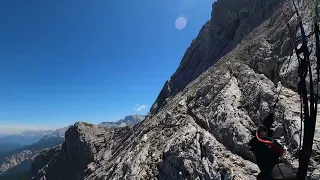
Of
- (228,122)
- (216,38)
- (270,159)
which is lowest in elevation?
(270,159)

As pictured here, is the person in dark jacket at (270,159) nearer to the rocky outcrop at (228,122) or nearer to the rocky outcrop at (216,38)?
the rocky outcrop at (228,122)

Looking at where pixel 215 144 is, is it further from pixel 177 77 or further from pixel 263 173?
pixel 177 77

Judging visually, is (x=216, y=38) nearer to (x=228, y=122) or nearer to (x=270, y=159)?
(x=228, y=122)

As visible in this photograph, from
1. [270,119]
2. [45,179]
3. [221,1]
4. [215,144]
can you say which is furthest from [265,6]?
[45,179]

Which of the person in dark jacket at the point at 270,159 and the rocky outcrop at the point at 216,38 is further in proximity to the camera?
the rocky outcrop at the point at 216,38

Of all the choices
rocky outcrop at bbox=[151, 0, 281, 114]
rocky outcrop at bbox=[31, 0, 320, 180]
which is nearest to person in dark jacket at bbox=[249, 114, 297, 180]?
rocky outcrop at bbox=[31, 0, 320, 180]

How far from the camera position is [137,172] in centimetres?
2866

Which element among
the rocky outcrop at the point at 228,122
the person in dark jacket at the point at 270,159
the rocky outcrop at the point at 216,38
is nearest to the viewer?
the person in dark jacket at the point at 270,159

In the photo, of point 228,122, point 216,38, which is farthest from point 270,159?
point 216,38

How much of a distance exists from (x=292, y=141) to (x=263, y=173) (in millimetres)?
13093

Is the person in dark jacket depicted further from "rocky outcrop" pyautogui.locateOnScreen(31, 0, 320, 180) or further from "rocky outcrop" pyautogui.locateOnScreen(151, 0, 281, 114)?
"rocky outcrop" pyautogui.locateOnScreen(151, 0, 281, 114)

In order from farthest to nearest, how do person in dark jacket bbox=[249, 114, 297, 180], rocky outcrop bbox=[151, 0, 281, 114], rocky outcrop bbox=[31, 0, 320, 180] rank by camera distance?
rocky outcrop bbox=[151, 0, 281, 114]
rocky outcrop bbox=[31, 0, 320, 180]
person in dark jacket bbox=[249, 114, 297, 180]

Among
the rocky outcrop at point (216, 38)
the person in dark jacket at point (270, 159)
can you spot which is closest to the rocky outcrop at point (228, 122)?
the person in dark jacket at point (270, 159)

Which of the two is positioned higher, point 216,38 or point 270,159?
point 216,38
